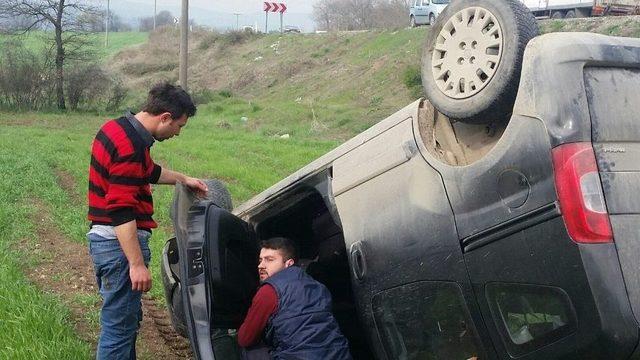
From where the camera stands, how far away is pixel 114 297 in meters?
3.57

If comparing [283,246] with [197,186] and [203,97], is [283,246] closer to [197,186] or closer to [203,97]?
[197,186]

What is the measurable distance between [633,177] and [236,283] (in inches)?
72.1

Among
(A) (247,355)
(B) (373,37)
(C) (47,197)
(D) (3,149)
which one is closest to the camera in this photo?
(A) (247,355)

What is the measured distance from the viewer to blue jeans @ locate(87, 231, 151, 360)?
11.6ft

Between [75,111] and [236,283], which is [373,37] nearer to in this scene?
[75,111]

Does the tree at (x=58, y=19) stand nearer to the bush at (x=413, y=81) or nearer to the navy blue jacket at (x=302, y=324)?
the bush at (x=413, y=81)

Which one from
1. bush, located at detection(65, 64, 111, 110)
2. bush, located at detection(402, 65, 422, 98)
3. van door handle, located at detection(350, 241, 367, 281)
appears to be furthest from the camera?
bush, located at detection(65, 64, 111, 110)

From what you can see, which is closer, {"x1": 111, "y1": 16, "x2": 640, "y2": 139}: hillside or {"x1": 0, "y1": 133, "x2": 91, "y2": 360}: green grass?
{"x1": 0, "y1": 133, "x2": 91, "y2": 360}: green grass

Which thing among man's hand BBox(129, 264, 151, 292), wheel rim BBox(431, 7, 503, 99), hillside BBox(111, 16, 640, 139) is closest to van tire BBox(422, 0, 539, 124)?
wheel rim BBox(431, 7, 503, 99)

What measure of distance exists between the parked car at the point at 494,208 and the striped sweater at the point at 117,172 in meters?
0.33

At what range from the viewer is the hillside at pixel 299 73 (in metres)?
25.0

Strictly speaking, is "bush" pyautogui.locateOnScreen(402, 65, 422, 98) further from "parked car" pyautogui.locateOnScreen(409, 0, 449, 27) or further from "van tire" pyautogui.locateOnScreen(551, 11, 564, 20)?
"parked car" pyautogui.locateOnScreen(409, 0, 449, 27)

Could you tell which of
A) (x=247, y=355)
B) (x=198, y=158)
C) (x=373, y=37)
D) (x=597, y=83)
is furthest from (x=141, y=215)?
(x=373, y=37)

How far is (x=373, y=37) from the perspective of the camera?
3906 centimetres
